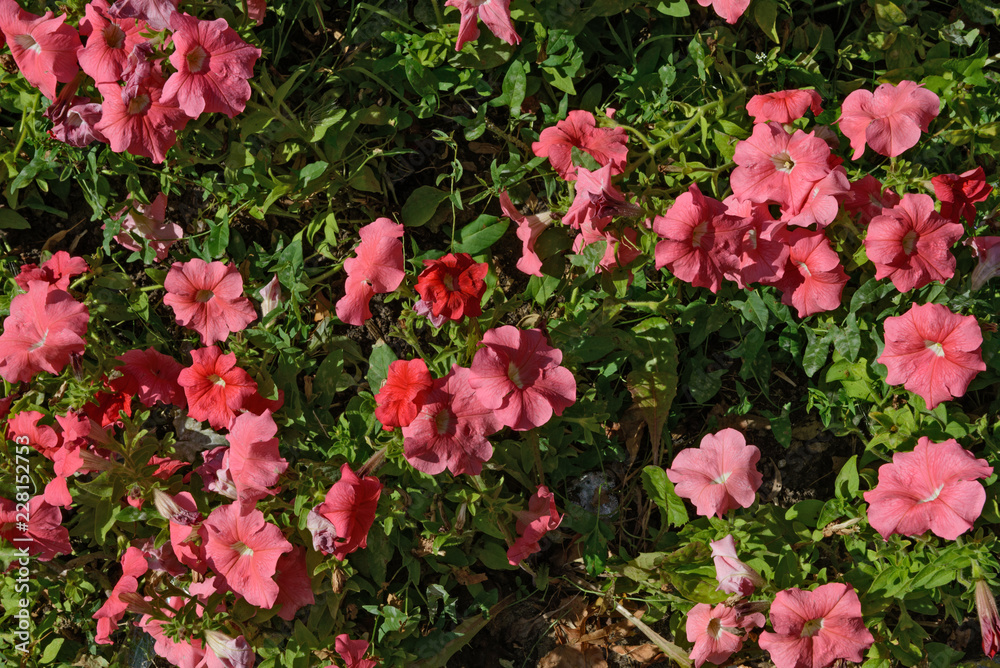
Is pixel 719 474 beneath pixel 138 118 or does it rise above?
beneath

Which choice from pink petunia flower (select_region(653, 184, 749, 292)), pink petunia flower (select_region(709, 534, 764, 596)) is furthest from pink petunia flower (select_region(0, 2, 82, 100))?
pink petunia flower (select_region(709, 534, 764, 596))

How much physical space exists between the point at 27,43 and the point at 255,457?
136 centimetres

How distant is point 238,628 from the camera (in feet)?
6.97

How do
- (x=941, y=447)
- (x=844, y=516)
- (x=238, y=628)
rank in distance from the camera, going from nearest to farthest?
1. (x=941, y=447)
2. (x=238, y=628)
3. (x=844, y=516)

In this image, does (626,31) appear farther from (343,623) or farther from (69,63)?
(343,623)

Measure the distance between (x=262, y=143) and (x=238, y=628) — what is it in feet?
4.99

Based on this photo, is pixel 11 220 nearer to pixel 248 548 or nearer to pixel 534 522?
pixel 248 548

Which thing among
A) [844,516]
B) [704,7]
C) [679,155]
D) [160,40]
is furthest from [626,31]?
[844,516]

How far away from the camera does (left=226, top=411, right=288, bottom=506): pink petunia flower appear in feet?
6.21

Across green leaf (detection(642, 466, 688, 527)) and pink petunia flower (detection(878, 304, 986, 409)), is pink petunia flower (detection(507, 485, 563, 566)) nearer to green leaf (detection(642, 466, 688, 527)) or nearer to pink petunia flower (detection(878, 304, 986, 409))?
green leaf (detection(642, 466, 688, 527))

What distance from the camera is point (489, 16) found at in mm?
2008

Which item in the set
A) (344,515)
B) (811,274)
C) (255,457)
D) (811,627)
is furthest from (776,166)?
(255,457)

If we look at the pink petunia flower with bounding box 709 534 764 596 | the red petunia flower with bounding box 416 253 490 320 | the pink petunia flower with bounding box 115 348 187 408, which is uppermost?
the red petunia flower with bounding box 416 253 490 320

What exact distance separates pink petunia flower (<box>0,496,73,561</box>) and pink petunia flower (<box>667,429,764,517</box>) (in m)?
1.85
